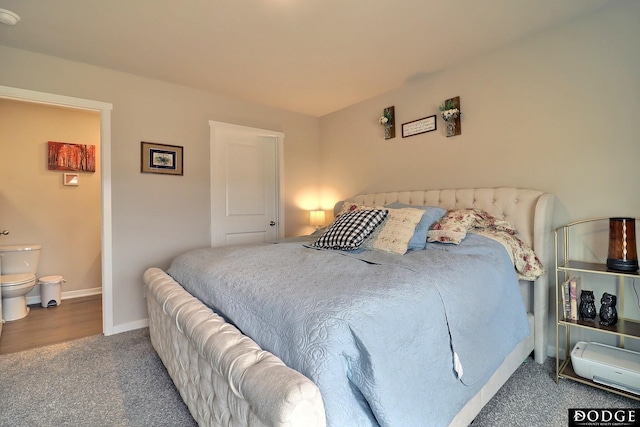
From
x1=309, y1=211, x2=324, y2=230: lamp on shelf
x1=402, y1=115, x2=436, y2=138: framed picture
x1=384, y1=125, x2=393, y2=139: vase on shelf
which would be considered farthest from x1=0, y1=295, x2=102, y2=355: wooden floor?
x1=402, y1=115, x2=436, y2=138: framed picture

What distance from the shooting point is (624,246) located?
1713 mm

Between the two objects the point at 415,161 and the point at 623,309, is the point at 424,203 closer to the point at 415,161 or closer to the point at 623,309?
the point at 415,161

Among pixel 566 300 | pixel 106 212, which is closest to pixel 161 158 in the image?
pixel 106 212

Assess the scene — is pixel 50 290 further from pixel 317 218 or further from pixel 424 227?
pixel 424 227

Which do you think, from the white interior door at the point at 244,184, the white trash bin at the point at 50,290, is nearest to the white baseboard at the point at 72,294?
the white trash bin at the point at 50,290

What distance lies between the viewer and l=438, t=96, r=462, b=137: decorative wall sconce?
274cm

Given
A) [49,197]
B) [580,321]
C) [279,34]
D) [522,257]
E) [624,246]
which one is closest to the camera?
[624,246]

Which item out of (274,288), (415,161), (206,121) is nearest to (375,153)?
(415,161)

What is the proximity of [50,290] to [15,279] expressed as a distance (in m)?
0.54

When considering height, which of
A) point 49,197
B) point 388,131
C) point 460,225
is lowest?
point 460,225

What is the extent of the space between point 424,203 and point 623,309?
5.08ft

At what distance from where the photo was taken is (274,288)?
130cm

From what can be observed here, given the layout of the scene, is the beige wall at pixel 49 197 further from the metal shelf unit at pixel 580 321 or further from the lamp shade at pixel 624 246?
the lamp shade at pixel 624 246

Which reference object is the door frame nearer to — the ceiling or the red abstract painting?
the ceiling
